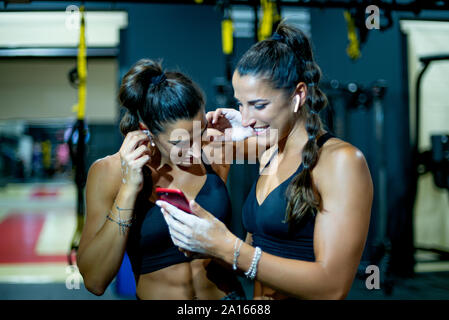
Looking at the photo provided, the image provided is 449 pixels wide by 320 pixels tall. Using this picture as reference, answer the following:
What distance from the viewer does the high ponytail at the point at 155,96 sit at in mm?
1120

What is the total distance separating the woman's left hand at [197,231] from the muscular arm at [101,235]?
0.72 feet

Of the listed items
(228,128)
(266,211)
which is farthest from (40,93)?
(266,211)

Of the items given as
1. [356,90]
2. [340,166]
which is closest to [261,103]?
[340,166]

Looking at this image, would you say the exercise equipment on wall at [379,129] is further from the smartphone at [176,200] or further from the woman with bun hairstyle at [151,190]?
the smartphone at [176,200]

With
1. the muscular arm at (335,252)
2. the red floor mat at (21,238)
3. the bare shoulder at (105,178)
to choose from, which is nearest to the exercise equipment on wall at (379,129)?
the muscular arm at (335,252)

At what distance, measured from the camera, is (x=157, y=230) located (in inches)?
45.3

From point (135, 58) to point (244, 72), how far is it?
2.56m

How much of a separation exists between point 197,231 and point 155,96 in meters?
0.49

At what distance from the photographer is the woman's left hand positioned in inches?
34.4

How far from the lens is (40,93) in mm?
4859

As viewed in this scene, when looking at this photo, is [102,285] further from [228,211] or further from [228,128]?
[228,128]

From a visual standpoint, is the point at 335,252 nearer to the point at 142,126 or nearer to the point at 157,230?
the point at 157,230

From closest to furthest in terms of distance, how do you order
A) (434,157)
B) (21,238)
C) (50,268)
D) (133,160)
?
1. (133,160)
2. (434,157)
3. (50,268)
4. (21,238)

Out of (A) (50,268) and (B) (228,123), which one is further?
(A) (50,268)
